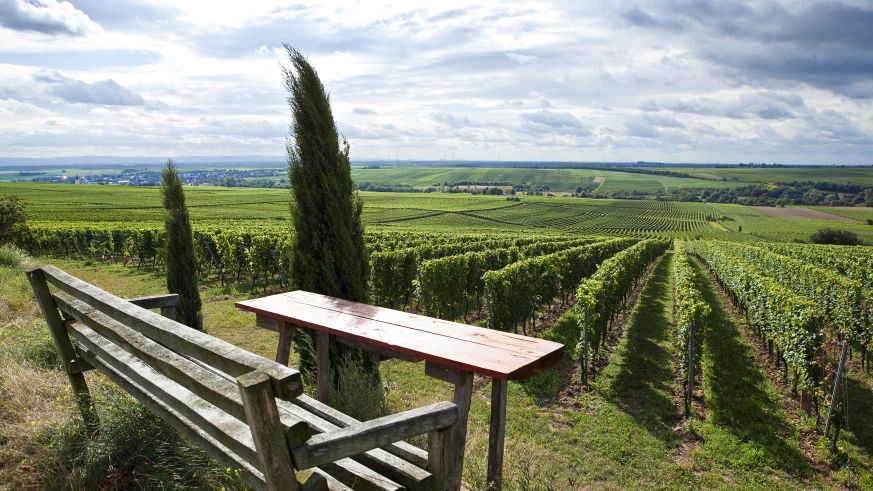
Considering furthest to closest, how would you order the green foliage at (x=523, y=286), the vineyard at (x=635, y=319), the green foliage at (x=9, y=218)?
1. the green foliage at (x=9, y=218)
2. the green foliage at (x=523, y=286)
3. the vineyard at (x=635, y=319)

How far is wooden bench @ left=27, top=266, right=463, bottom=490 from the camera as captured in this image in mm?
1807

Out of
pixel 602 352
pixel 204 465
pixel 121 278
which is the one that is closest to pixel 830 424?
pixel 602 352

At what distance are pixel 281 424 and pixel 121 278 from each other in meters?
21.1

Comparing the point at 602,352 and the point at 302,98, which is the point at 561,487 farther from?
the point at 602,352

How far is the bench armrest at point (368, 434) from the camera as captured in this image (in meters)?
1.91

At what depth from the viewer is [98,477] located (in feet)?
10.3

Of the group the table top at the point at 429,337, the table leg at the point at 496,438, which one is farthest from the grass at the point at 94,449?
the table leg at the point at 496,438

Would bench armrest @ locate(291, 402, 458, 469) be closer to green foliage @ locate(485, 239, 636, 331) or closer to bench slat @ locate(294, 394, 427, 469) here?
bench slat @ locate(294, 394, 427, 469)

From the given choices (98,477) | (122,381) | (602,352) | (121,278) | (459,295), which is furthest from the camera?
(121,278)

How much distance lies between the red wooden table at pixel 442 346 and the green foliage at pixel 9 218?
25.8 metres

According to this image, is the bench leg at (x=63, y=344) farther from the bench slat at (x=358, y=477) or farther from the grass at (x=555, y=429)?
the bench slat at (x=358, y=477)

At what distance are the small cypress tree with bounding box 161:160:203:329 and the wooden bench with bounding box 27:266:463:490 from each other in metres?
5.77

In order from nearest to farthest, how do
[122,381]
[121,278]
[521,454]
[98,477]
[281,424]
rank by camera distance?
[281,424] → [98,477] → [122,381] → [521,454] → [121,278]

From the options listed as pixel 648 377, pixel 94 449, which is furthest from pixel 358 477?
pixel 648 377
